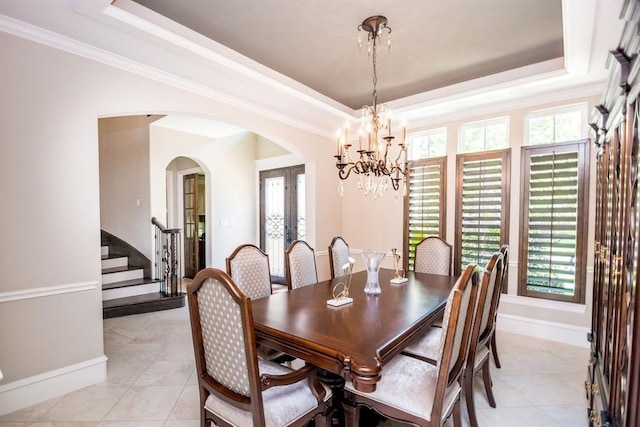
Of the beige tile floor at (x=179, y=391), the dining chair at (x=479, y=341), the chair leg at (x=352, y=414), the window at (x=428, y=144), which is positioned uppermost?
the window at (x=428, y=144)

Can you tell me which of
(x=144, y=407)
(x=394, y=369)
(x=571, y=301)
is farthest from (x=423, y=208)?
(x=144, y=407)

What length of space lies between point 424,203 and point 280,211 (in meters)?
2.81

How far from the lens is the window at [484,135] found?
375 centimetres

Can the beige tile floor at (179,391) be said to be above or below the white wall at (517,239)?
below

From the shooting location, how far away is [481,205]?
3.80 metres

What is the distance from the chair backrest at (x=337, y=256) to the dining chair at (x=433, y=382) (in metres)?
1.58

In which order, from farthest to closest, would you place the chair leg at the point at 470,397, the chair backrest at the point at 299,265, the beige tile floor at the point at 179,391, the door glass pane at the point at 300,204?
the door glass pane at the point at 300,204
the chair backrest at the point at 299,265
the beige tile floor at the point at 179,391
the chair leg at the point at 470,397

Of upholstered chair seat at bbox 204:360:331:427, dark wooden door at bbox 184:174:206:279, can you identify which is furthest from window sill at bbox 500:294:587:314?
dark wooden door at bbox 184:174:206:279

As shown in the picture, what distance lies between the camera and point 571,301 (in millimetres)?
3268

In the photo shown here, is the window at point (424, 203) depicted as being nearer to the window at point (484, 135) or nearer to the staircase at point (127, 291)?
the window at point (484, 135)

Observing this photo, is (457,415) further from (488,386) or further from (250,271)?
(250,271)

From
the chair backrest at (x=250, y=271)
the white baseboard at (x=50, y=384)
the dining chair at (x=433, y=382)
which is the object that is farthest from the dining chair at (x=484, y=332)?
the white baseboard at (x=50, y=384)

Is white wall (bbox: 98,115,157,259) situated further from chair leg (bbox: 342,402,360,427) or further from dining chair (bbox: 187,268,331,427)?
chair leg (bbox: 342,402,360,427)

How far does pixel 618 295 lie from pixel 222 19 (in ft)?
9.66
